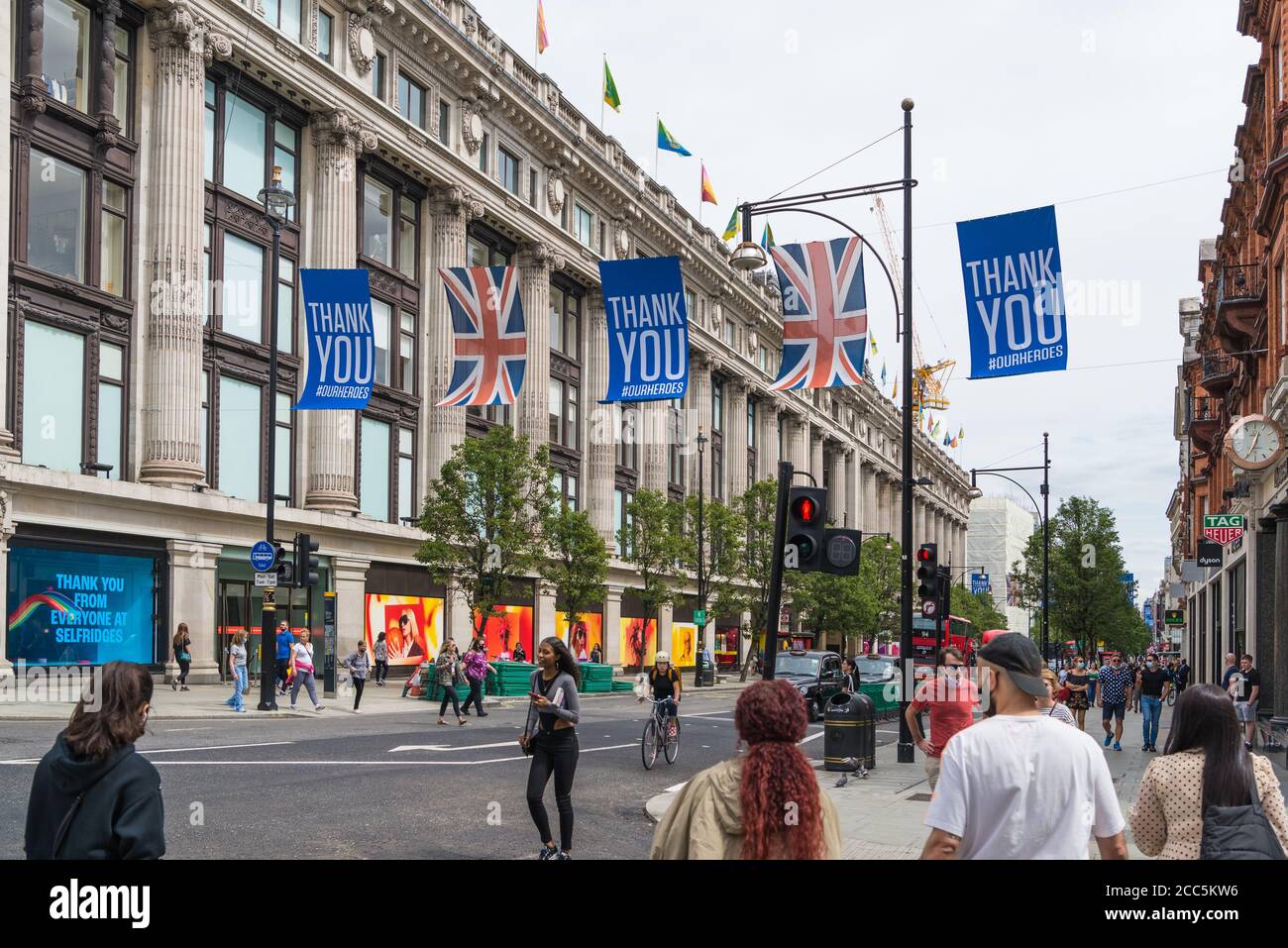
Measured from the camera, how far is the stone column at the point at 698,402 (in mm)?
67438

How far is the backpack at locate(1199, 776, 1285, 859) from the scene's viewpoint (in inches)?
195

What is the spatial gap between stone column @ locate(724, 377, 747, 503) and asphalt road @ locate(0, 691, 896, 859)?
49150 mm

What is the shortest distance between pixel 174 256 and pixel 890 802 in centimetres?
2529

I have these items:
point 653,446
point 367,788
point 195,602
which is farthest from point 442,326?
point 367,788

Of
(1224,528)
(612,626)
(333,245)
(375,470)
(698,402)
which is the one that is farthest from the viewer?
(698,402)

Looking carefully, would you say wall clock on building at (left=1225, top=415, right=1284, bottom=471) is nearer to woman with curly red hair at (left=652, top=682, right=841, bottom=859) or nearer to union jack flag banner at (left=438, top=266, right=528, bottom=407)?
union jack flag banner at (left=438, top=266, right=528, bottom=407)

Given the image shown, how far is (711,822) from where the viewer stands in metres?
4.33

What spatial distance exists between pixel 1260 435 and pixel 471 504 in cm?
2248

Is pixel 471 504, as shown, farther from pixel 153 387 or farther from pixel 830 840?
pixel 830 840

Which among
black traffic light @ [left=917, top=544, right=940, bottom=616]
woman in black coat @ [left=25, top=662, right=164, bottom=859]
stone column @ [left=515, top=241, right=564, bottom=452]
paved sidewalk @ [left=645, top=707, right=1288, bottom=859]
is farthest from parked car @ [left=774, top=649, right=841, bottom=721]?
woman in black coat @ [left=25, top=662, right=164, bottom=859]

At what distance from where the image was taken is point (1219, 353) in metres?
38.5

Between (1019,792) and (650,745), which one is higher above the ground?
(1019,792)

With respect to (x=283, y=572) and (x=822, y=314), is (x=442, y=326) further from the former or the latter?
(x=822, y=314)
